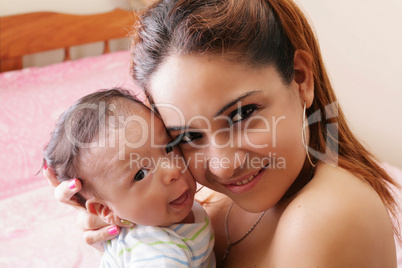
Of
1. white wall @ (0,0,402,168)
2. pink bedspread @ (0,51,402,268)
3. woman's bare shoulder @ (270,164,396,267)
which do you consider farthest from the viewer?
white wall @ (0,0,402,168)

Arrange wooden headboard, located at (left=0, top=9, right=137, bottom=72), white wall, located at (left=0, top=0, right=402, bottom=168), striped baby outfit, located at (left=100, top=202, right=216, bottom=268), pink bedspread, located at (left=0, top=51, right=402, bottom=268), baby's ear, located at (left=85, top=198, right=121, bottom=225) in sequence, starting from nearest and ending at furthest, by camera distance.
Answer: striped baby outfit, located at (left=100, top=202, right=216, bottom=268) → baby's ear, located at (left=85, top=198, right=121, bottom=225) → pink bedspread, located at (left=0, top=51, right=402, bottom=268) → white wall, located at (left=0, top=0, right=402, bottom=168) → wooden headboard, located at (left=0, top=9, right=137, bottom=72)

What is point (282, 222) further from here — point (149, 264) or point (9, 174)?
point (9, 174)

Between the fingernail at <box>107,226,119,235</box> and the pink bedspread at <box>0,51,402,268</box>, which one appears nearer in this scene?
the fingernail at <box>107,226,119,235</box>

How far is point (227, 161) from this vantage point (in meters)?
1.05

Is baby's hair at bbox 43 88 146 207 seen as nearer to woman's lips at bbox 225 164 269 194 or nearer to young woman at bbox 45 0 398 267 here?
young woman at bbox 45 0 398 267

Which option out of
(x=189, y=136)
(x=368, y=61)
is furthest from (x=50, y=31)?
(x=189, y=136)

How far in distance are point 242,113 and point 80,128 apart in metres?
0.41

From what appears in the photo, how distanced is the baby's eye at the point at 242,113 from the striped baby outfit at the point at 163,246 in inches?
13.2

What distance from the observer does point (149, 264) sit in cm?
108

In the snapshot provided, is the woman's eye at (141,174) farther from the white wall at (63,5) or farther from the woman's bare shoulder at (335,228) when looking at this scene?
the white wall at (63,5)

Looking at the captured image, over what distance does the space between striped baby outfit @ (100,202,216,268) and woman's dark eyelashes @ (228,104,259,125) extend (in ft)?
1.09

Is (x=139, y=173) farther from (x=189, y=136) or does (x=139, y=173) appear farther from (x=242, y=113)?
(x=242, y=113)

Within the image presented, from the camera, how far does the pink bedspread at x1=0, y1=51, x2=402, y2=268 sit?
5.82 ft

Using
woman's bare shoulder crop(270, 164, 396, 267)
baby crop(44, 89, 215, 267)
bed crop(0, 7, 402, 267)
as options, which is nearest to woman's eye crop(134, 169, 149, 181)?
baby crop(44, 89, 215, 267)
